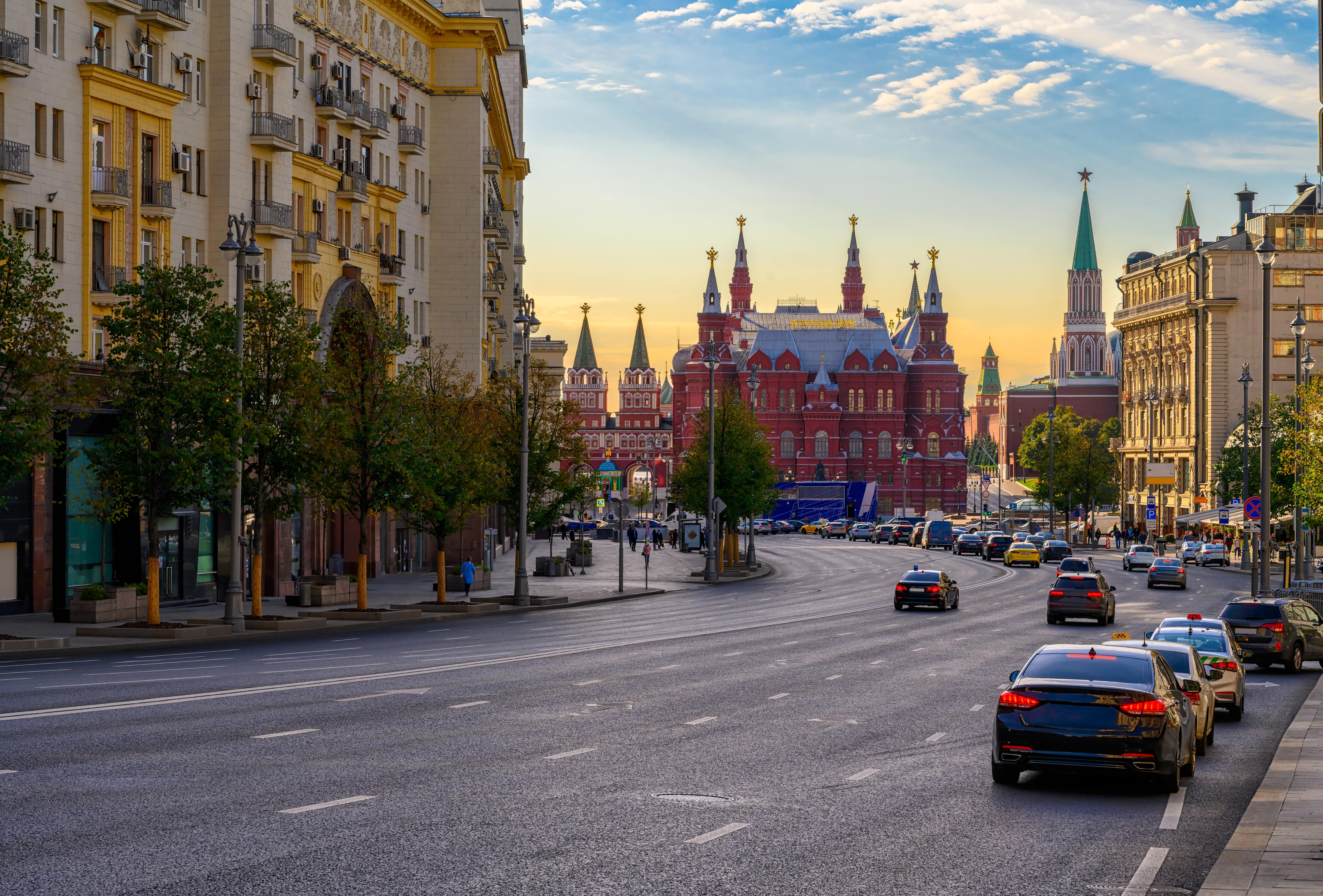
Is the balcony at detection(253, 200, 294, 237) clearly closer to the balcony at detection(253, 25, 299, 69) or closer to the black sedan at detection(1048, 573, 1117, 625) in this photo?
the balcony at detection(253, 25, 299, 69)

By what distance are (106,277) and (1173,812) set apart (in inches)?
1363

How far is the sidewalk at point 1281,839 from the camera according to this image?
9938 mm

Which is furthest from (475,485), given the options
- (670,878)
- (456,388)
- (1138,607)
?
(670,878)

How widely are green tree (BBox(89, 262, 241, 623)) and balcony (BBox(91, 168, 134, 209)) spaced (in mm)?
4773

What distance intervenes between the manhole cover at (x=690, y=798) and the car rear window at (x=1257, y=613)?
18.4 meters

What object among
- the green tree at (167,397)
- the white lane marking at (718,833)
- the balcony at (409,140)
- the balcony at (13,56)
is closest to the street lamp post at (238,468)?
the green tree at (167,397)

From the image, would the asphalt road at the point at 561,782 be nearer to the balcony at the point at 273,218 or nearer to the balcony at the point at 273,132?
the balcony at the point at 273,218

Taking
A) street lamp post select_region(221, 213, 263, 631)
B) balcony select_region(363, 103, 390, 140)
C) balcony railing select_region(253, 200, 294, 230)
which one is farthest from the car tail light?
balcony select_region(363, 103, 390, 140)

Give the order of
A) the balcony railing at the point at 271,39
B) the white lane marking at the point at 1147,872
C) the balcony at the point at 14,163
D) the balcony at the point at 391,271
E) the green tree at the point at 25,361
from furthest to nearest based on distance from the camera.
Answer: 1. the balcony at the point at 391,271
2. the balcony railing at the point at 271,39
3. the balcony at the point at 14,163
4. the green tree at the point at 25,361
5. the white lane marking at the point at 1147,872

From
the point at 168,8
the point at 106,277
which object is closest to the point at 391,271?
the point at 168,8

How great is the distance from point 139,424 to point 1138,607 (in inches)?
1226

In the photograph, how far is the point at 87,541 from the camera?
129 ft

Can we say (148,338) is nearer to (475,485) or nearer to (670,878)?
(475,485)

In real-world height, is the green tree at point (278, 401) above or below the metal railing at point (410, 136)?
below
